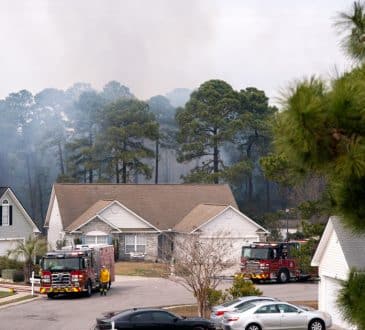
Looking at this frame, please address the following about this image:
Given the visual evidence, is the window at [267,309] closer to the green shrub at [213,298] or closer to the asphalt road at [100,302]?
the green shrub at [213,298]

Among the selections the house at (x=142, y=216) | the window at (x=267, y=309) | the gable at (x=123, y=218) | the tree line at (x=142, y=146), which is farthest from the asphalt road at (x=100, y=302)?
the tree line at (x=142, y=146)

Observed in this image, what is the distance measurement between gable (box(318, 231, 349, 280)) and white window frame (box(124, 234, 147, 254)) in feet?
94.4

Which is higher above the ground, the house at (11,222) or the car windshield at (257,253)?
the house at (11,222)

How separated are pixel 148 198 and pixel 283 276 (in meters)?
19.9

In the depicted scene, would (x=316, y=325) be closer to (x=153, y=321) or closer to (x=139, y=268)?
(x=153, y=321)

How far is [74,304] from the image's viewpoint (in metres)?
34.0

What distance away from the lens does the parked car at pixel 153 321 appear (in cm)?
2252

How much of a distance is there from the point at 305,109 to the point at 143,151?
67.0 m

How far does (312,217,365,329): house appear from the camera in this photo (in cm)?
2589

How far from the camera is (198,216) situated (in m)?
55.3

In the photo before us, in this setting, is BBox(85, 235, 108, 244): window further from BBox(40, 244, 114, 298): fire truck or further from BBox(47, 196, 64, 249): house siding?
BBox(40, 244, 114, 298): fire truck

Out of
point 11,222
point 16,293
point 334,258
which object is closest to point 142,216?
point 11,222

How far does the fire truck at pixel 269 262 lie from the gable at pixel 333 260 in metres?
14.1

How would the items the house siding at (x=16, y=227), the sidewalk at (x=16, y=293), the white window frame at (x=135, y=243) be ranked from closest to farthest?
the sidewalk at (x=16, y=293), the house siding at (x=16, y=227), the white window frame at (x=135, y=243)
